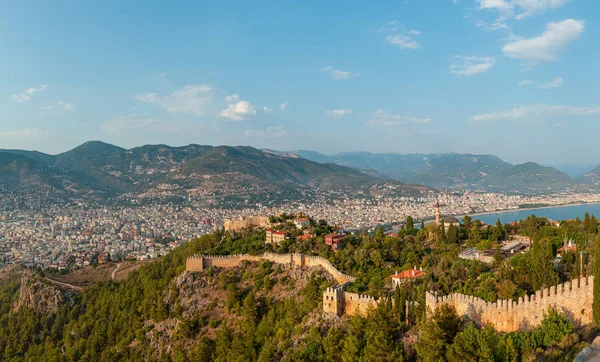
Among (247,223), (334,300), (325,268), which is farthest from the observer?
(247,223)

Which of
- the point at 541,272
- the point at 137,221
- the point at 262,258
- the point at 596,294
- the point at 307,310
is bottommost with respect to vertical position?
the point at 137,221

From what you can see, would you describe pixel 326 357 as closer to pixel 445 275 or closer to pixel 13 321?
pixel 445 275

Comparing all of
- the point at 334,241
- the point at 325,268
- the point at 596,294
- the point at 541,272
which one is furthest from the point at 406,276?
the point at 596,294

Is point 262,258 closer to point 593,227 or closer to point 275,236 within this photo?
point 275,236

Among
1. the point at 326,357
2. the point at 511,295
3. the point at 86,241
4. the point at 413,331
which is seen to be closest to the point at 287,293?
the point at 326,357

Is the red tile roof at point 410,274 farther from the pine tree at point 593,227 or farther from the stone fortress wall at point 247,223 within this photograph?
the stone fortress wall at point 247,223

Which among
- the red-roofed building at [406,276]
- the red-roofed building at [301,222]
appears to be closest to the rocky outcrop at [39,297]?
the red-roofed building at [301,222]

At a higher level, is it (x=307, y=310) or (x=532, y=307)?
(x=532, y=307)
